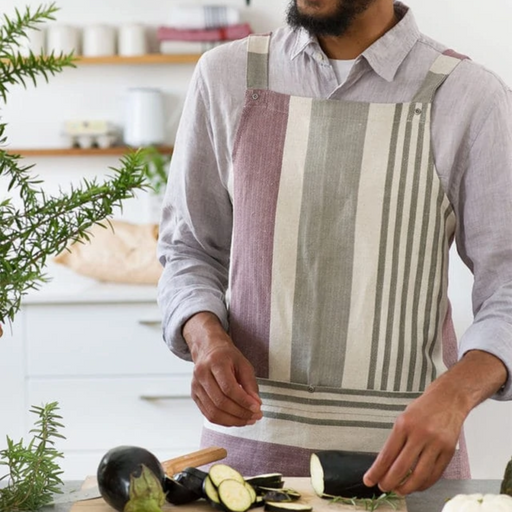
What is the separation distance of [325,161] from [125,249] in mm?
1719

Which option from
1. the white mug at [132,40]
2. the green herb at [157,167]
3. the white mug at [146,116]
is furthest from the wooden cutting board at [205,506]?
the white mug at [132,40]

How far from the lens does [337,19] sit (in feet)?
4.27

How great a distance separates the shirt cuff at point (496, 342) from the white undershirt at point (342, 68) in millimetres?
403

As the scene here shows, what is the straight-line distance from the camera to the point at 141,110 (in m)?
3.25

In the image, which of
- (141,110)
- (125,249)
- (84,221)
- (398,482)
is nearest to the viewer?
(84,221)

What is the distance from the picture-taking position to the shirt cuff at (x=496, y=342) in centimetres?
117

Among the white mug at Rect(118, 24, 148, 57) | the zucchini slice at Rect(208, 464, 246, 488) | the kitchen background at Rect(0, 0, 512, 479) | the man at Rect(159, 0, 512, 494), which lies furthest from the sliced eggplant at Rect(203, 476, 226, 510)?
the white mug at Rect(118, 24, 148, 57)

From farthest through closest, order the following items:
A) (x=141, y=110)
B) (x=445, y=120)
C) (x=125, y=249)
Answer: (x=141, y=110), (x=125, y=249), (x=445, y=120)

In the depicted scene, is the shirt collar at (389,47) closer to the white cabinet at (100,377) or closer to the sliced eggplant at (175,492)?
the sliced eggplant at (175,492)

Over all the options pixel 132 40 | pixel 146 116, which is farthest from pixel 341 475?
pixel 132 40

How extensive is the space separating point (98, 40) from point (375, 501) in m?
2.49

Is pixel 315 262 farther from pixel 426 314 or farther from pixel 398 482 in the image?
pixel 398 482

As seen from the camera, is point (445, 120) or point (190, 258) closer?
point (445, 120)

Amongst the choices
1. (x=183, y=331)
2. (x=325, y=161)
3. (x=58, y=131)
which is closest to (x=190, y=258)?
(x=183, y=331)
